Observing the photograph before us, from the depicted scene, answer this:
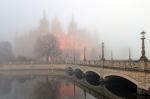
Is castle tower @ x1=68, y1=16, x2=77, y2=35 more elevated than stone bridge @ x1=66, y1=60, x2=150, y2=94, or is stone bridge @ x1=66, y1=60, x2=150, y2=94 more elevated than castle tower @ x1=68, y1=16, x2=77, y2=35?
castle tower @ x1=68, y1=16, x2=77, y2=35

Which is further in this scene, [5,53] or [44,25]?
[44,25]

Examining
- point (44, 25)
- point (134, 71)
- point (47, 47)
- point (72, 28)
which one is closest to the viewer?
point (134, 71)

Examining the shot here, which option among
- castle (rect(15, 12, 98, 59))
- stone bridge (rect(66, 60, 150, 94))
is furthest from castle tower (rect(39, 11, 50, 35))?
stone bridge (rect(66, 60, 150, 94))

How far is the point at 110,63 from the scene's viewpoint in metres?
46.2

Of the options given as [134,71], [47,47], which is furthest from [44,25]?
[134,71]

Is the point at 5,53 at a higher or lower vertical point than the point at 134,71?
higher

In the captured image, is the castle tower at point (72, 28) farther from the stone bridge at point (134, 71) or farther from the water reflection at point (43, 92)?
the stone bridge at point (134, 71)

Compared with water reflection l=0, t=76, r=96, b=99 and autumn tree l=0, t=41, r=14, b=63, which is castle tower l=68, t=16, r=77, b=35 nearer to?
autumn tree l=0, t=41, r=14, b=63

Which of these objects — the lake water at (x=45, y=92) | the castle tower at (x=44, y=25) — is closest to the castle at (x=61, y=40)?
the castle tower at (x=44, y=25)

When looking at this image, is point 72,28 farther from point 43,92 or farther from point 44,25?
point 43,92

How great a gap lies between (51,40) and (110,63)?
77653mm

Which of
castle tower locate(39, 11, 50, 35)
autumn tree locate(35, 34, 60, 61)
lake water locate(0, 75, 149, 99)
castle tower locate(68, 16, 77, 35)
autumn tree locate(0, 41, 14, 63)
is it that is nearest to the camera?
lake water locate(0, 75, 149, 99)

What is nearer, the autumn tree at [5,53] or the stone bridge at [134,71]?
the stone bridge at [134,71]

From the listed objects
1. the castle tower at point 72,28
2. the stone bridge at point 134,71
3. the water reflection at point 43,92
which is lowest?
the water reflection at point 43,92
